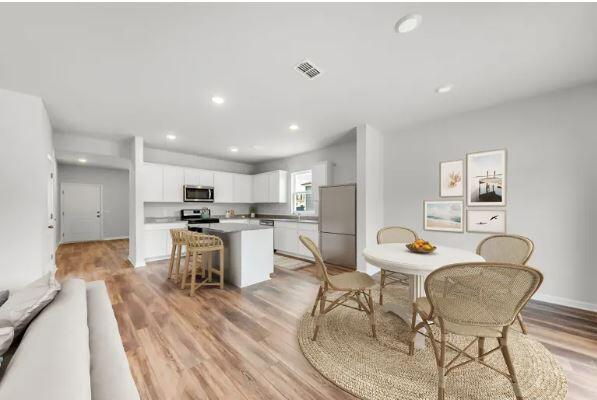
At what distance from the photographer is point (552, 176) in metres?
2.82

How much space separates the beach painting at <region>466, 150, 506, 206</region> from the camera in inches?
124

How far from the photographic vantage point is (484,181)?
10.7ft

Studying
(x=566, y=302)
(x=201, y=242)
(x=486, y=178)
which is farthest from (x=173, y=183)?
(x=566, y=302)

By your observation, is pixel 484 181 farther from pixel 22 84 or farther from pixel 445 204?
pixel 22 84

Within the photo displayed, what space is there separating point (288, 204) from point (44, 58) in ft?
15.9

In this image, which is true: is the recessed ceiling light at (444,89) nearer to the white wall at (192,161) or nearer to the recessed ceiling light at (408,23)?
the recessed ceiling light at (408,23)

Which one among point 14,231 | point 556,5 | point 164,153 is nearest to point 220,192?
point 164,153

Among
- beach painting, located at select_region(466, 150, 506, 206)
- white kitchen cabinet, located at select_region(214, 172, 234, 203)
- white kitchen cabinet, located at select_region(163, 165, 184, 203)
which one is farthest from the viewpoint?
white kitchen cabinet, located at select_region(214, 172, 234, 203)

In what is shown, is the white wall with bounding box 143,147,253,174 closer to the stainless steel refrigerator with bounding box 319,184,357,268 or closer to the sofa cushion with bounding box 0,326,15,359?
the stainless steel refrigerator with bounding box 319,184,357,268

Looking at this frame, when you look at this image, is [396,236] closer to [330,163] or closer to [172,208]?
[330,163]

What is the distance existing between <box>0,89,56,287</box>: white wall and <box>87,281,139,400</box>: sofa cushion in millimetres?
2526

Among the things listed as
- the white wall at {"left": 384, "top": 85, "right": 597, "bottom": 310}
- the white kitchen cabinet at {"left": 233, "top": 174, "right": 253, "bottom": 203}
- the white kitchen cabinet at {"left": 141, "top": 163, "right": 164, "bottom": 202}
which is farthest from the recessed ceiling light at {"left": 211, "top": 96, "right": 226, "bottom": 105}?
the white kitchen cabinet at {"left": 233, "top": 174, "right": 253, "bottom": 203}

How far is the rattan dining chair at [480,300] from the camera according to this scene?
1319 mm

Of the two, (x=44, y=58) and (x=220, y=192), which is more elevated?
(x=44, y=58)
